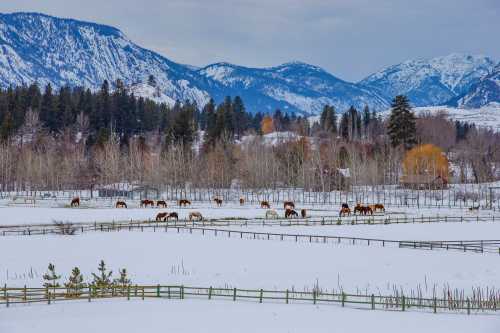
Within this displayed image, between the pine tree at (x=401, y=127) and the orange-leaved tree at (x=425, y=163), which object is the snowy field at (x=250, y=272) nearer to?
the orange-leaved tree at (x=425, y=163)

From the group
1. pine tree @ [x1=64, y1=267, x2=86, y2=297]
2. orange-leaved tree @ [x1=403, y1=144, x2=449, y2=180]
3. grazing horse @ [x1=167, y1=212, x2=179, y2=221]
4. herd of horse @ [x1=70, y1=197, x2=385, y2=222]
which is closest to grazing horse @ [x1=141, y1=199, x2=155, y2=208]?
herd of horse @ [x1=70, y1=197, x2=385, y2=222]

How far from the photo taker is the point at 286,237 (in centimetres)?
5778

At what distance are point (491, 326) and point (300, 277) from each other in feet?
49.4

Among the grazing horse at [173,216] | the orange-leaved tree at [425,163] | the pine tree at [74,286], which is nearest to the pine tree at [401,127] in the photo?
the orange-leaved tree at [425,163]

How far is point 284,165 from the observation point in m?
123

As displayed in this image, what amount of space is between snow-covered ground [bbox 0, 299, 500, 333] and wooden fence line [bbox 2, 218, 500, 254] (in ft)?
68.8

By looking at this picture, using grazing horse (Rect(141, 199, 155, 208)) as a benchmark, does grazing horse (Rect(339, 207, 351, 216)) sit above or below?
below

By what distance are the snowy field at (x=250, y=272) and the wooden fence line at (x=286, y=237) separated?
1.44 meters

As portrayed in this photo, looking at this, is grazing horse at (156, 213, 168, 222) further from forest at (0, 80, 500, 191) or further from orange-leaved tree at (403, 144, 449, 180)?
orange-leaved tree at (403, 144, 449, 180)

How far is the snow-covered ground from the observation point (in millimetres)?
27219

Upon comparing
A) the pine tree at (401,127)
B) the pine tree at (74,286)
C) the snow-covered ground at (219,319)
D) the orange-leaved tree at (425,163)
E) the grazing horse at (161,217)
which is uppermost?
the pine tree at (401,127)

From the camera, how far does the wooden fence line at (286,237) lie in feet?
166

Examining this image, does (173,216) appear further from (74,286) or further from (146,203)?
(74,286)

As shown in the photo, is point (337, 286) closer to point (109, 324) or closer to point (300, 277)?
point (300, 277)
